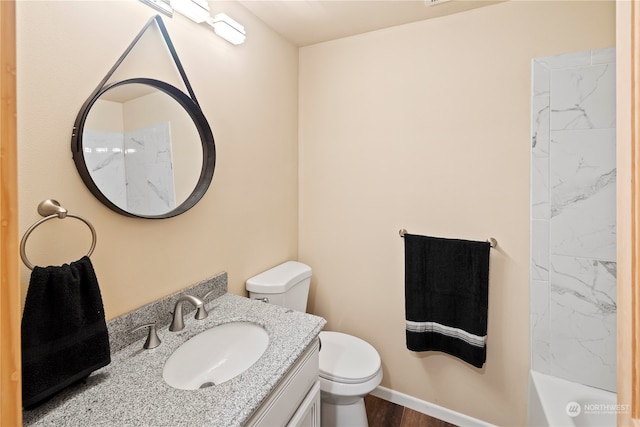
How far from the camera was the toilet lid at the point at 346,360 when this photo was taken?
1.45 metres

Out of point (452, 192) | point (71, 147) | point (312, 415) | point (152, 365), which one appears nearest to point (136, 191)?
point (71, 147)

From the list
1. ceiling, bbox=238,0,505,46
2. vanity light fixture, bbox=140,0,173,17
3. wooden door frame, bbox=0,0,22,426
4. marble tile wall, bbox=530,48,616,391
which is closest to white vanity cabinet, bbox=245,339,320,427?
wooden door frame, bbox=0,0,22,426

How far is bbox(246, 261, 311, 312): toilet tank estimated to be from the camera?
1578 mm

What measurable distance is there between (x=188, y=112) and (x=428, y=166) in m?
1.29

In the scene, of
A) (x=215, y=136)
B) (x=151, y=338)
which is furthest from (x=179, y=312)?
(x=215, y=136)

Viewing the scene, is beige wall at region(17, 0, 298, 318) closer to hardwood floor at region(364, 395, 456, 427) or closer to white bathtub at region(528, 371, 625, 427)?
hardwood floor at region(364, 395, 456, 427)

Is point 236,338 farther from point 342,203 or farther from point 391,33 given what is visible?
point 391,33

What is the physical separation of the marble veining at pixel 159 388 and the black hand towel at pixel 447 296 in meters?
0.79

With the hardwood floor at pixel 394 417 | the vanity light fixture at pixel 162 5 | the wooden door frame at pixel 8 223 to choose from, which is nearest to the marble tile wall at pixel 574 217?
the hardwood floor at pixel 394 417

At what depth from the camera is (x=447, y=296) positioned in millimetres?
1654

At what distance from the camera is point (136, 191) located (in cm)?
107

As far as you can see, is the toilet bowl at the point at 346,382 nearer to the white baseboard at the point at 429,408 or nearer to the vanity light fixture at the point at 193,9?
the white baseboard at the point at 429,408

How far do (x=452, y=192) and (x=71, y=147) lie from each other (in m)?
1.69

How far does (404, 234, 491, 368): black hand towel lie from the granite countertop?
872 mm
